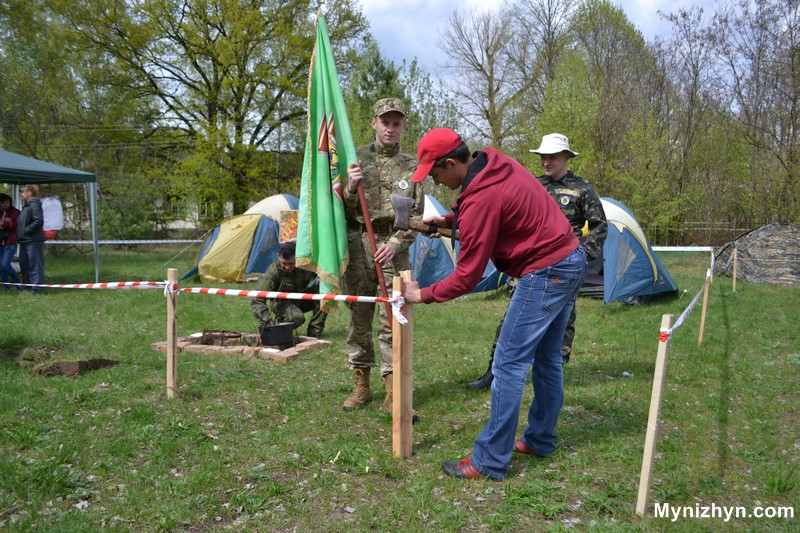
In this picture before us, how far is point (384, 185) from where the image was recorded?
4.41 metres

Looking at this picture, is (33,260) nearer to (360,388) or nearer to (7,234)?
(7,234)

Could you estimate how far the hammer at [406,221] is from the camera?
13.2ft

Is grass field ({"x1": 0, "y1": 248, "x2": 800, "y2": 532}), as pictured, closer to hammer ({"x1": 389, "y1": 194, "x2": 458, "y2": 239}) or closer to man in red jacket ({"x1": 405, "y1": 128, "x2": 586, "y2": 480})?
man in red jacket ({"x1": 405, "y1": 128, "x2": 586, "y2": 480})

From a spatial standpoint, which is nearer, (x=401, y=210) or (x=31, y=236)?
(x=401, y=210)

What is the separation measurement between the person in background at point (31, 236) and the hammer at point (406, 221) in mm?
9457

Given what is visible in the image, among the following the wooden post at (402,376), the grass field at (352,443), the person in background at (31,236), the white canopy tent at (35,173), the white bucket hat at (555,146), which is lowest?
the grass field at (352,443)

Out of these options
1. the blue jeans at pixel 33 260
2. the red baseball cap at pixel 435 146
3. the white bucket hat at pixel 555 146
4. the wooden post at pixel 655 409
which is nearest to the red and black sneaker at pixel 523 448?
the wooden post at pixel 655 409

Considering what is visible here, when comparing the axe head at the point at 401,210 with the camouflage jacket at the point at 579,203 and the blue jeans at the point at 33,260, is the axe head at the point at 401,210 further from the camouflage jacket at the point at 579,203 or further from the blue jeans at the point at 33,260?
the blue jeans at the point at 33,260

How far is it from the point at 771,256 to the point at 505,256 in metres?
12.2

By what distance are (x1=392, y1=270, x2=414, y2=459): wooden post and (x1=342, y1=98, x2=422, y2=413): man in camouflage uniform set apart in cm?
77

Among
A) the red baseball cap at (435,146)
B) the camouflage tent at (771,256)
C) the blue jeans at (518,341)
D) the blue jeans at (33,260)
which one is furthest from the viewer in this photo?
the camouflage tent at (771,256)

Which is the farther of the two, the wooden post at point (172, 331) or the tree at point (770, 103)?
the tree at point (770, 103)

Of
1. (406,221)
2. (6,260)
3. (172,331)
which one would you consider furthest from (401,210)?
(6,260)

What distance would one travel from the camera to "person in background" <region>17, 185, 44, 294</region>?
10.8 meters
